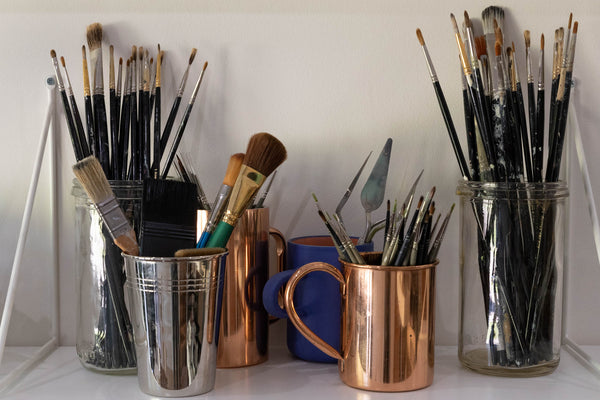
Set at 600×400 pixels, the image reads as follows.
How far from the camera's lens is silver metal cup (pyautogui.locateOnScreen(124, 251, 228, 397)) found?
0.57 metres

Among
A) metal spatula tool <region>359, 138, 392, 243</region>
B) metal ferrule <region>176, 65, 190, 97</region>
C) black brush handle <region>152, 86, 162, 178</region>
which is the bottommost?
metal spatula tool <region>359, 138, 392, 243</region>

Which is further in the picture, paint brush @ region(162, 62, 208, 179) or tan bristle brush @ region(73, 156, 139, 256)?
paint brush @ region(162, 62, 208, 179)

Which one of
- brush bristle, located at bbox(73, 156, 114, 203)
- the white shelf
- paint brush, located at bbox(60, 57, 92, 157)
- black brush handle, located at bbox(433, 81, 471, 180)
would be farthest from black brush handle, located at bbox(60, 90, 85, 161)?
black brush handle, located at bbox(433, 81, 471, 180)

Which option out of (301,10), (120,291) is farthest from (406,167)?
(120,291)

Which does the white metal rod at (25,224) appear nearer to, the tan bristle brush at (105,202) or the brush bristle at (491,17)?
the tan bristle brush at (105,202)

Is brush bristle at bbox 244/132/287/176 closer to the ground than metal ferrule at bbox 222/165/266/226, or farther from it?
farther from it

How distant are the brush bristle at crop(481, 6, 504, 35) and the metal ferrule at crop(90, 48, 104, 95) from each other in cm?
42

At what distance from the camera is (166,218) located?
0.59 m

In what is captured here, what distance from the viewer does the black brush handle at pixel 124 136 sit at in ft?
2.20

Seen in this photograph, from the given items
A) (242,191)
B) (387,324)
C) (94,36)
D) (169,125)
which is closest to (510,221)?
(387,324)

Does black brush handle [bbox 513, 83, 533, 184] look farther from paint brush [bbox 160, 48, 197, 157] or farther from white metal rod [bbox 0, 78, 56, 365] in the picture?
white metal rod [bbox 0, 78, 56, 365]

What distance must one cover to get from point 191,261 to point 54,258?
274 mm

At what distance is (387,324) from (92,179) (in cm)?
29

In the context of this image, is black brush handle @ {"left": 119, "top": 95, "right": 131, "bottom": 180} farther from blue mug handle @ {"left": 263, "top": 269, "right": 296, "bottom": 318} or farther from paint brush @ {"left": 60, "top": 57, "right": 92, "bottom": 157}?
blue mug handle @ {"left": 263, "top": 269, "right": 296, "bottom": 318}
